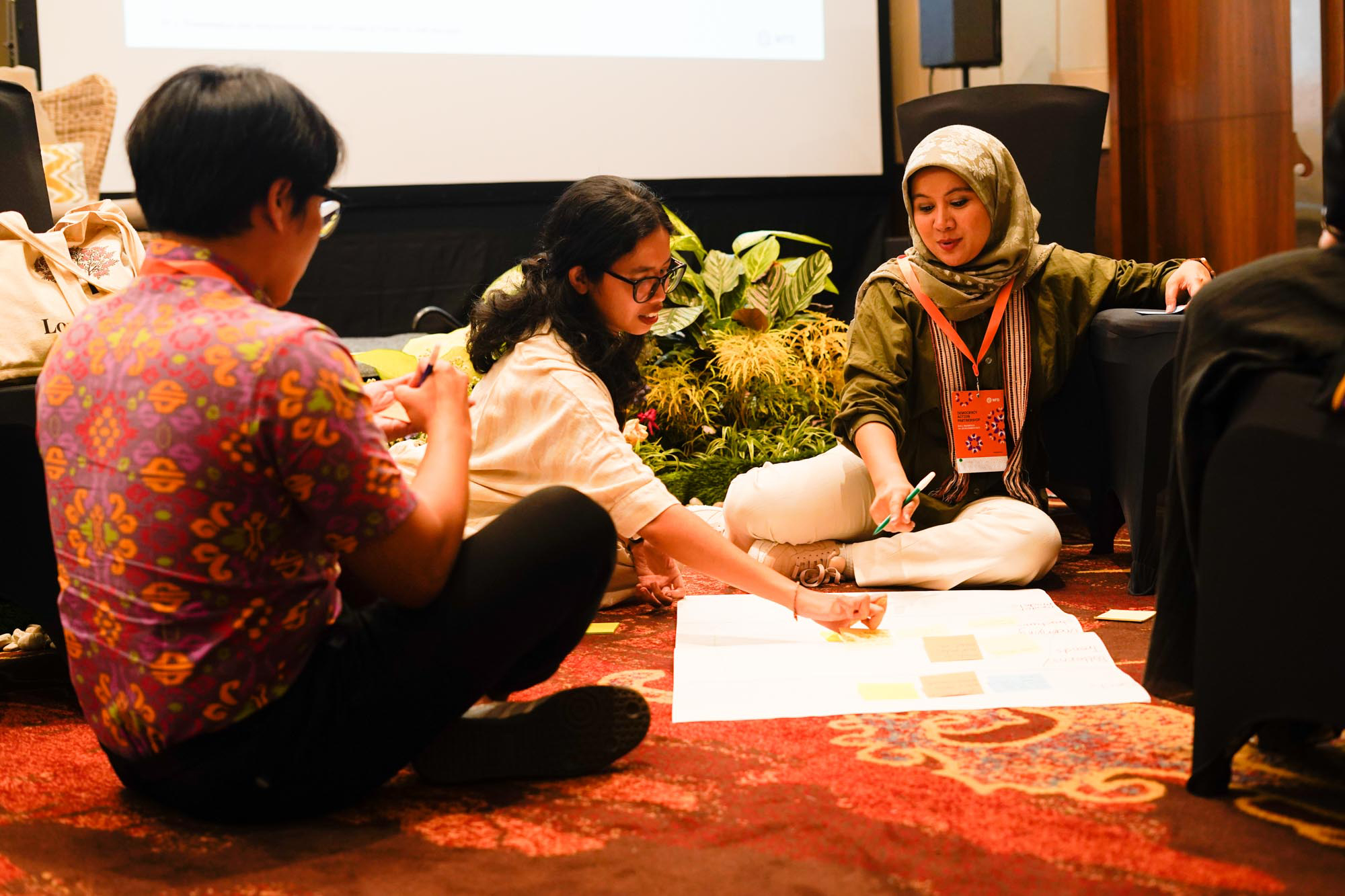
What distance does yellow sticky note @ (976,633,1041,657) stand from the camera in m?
1.75

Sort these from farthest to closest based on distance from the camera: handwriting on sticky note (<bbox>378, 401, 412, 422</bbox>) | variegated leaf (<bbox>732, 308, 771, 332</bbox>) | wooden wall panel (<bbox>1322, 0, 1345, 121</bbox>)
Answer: variegated leaf (<bbox>732, 308, 771, 332</bbox>)
wooden wall panel (<bbox>1322, 0, 1345, 121</bbox>)
handwriting on sticky note (<bbox>378, 401, 412, 422</bbox>)

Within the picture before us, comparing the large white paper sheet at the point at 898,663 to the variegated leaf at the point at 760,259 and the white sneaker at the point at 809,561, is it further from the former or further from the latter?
the variegated leaf at the point at 760,259

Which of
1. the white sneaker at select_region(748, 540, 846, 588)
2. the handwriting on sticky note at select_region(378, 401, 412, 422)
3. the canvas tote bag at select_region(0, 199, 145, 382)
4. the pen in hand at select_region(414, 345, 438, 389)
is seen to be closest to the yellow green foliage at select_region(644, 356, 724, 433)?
the white sneaker at select_region(748, 540, 846, 588)

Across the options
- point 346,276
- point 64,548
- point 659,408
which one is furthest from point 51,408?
point 346,276

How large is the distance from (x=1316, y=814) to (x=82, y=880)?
1.16m

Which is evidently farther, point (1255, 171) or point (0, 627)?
point (1255, 171)

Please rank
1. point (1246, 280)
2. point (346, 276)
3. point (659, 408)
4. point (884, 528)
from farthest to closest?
point (346, 276)
point (659, 408)
point (884, 528)
point (1246, 280)

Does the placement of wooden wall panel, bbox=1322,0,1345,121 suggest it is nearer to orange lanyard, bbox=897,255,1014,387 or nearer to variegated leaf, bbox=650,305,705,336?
orange lanyard, bbox=897,255,1014,387

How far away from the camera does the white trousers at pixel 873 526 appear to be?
2275 millimetres

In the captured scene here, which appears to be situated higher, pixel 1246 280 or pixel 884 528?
pixel 1246 280

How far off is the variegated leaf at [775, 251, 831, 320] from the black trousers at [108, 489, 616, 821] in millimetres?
2704

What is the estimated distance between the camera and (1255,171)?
3.37 m

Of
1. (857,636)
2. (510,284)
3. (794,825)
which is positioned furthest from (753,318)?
(794,825)

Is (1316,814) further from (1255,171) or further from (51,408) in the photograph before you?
(1255,171)
